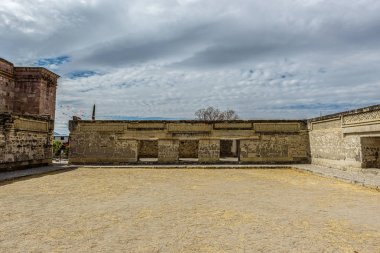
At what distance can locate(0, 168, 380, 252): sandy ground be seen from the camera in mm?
3453

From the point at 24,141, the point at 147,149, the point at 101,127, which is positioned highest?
the point at 101,127

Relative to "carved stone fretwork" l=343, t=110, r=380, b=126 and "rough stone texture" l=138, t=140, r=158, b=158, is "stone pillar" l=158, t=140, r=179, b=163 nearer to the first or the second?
"rough stone texture" l=138, t=140, r=158, b=158

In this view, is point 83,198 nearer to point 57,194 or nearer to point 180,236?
point 57,194

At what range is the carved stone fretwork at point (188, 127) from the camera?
16312 mm

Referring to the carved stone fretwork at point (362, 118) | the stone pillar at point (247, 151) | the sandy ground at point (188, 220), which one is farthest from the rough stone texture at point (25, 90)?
the carved stone fretwork at point (362, 118)

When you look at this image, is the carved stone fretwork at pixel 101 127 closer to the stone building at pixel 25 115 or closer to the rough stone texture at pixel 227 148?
the stone building at pixel 25 115

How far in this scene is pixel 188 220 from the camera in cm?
454

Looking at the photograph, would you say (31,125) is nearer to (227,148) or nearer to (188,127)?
(188,127)

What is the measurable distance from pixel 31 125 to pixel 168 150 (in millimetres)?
6744

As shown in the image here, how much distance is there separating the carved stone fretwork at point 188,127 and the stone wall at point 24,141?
615 cm

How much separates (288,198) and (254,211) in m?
1.58

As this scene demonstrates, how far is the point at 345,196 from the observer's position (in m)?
6.62

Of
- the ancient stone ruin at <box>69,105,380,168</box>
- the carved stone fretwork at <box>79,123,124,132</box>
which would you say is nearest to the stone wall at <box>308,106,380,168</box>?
the ancient stone ruin at <box>69,105,380,168</box>

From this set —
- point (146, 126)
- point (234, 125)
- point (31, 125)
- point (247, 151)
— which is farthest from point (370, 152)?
point (31, 125)
